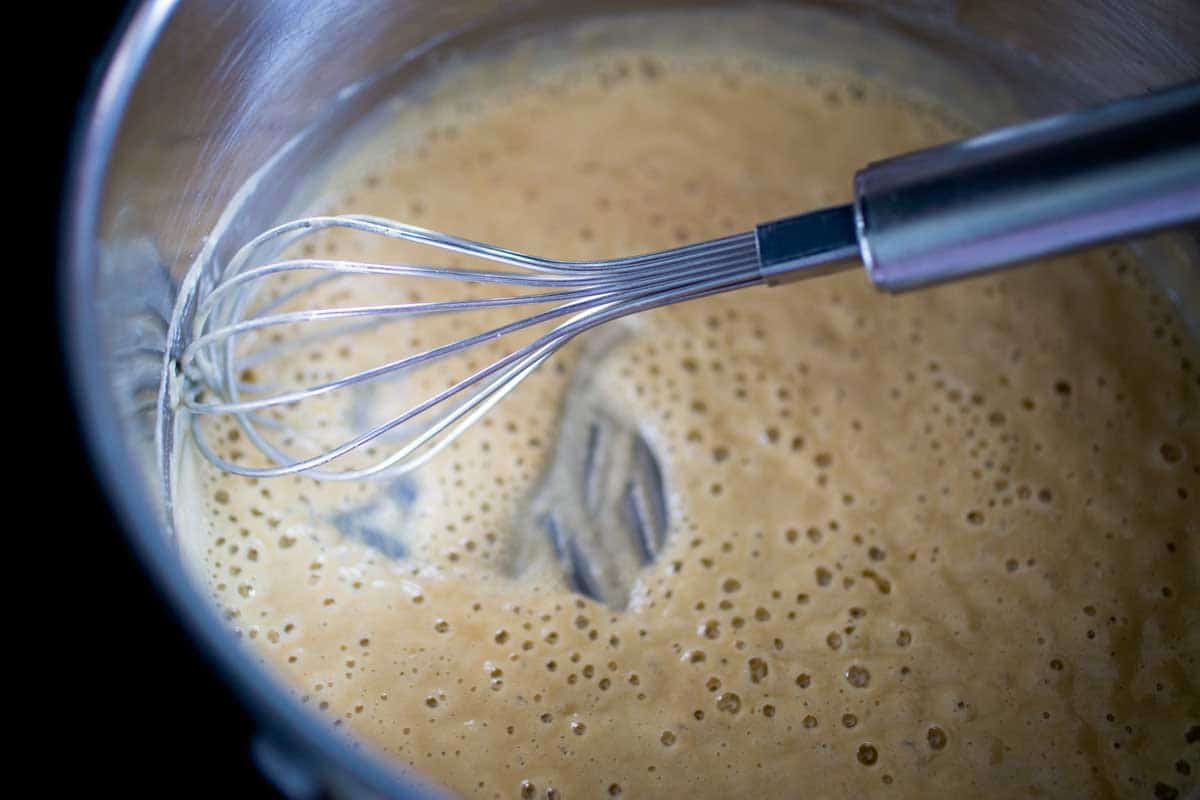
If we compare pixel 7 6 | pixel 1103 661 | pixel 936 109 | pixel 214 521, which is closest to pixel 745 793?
pixel 1103 661

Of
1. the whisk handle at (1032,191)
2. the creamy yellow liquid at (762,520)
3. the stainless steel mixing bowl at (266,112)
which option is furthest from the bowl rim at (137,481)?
the whisk handle at (1032,191)

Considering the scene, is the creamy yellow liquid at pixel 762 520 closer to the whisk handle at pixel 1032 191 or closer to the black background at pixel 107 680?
the black background at pixel 107 680

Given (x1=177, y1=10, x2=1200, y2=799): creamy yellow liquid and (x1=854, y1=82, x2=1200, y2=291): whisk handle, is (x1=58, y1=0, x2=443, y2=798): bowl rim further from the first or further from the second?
(x1=854, y1=82, x2=1200, y2=291): whisk handle

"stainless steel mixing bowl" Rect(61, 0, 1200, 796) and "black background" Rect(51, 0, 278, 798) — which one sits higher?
"stainless steel mixing bowl" Rect(61, 0, 1200, 796)

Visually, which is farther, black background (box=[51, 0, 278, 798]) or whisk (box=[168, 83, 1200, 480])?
black background (box=[51, 0, 278, 798])

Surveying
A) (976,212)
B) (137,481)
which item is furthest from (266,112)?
(976,212)

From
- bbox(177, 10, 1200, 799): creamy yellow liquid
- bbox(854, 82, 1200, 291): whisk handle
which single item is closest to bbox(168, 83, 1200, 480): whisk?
bbox(854, 82, 1200, 291): whisk handle

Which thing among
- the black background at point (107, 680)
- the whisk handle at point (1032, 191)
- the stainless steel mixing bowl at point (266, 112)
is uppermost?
the stainless steel mixing bowl at point (266, 112)
